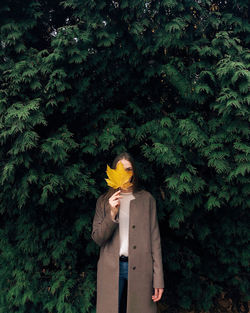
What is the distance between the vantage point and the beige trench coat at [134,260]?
8.10ft

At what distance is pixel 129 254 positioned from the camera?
2467 millimetres

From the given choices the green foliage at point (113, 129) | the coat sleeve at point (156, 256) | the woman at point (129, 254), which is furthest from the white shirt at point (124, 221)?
the green foliage at point (113, 129)

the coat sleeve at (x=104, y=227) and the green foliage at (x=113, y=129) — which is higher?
the green foliage at (x=113, y=129)

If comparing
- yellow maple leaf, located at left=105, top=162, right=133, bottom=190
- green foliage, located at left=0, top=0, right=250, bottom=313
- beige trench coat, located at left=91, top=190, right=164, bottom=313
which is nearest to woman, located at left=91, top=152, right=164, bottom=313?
beige trench coat, located at left=91, top=190, right=164, bottom=313

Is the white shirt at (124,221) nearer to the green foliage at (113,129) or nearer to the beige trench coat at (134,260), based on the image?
the beige trench coat at (134,260)

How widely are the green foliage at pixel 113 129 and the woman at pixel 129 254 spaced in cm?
77

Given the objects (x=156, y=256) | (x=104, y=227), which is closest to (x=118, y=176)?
(x=104, y=227)

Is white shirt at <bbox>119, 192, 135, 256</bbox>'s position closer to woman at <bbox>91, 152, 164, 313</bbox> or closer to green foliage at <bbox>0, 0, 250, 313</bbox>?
woman at <bbox>91, 152, 164, 313</bbox>

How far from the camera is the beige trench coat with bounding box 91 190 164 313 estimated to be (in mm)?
2469

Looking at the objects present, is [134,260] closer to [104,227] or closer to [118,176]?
[104,227]

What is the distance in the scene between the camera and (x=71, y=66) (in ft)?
10.8

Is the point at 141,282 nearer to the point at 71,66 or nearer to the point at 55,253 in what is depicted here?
the point at 55,253

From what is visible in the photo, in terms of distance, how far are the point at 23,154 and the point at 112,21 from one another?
185cm

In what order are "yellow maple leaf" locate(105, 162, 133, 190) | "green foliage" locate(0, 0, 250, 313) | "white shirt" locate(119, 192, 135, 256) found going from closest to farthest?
1. "yellow maple leaf" locate(105, 162, 133, 190)
2. "white shirt" locate(119, 192, 135, 256)
3. "green foliage" locate(0, 0, 250, 313)
